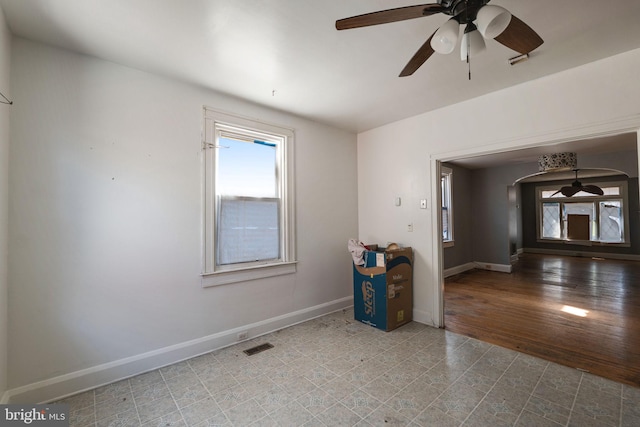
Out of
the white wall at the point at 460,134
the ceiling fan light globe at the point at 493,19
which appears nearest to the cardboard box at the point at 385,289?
the white wall at the point at 460,134

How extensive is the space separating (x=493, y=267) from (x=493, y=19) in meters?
6.67

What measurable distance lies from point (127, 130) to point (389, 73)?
7.75ft

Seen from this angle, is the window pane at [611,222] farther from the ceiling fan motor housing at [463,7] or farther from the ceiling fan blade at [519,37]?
the ceiling fan motor housing at [463,7]

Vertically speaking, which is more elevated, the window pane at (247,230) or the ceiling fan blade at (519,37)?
the ceiling fan blade at (519,37)

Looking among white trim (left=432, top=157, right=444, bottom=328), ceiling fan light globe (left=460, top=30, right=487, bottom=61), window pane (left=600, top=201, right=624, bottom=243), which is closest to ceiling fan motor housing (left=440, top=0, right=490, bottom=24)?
ceiling fan light globe (left=460, top=30, right=487, bottom=61)

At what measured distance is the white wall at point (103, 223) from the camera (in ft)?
6.44

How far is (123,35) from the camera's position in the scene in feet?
6.38

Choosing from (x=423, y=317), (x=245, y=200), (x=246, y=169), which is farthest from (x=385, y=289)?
(x=246, y=169)

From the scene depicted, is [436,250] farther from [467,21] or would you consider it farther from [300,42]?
[300,42]

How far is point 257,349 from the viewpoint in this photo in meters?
2.79

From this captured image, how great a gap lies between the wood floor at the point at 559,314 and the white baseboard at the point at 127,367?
2.34 meters

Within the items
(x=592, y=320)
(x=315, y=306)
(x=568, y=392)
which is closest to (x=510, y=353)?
(x=568, y=392)

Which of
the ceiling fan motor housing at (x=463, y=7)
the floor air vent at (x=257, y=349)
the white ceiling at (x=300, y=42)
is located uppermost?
the white ceiling at (x=300, y=42)

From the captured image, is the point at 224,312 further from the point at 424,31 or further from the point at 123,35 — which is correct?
the point at 424,31
